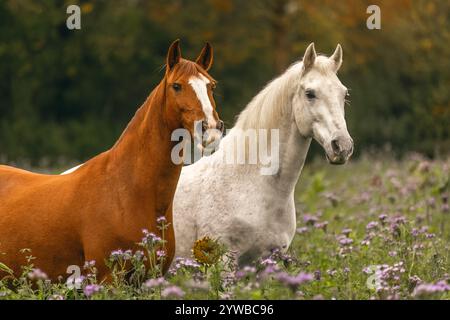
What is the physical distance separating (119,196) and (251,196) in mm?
1212

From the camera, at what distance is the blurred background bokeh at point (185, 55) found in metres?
21.9

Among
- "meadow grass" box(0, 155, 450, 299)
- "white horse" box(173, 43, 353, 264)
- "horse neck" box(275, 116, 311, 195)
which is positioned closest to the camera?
"meadow grass" box(0, 155, 450, 299)

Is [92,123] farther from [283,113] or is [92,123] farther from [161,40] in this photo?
[283,113]

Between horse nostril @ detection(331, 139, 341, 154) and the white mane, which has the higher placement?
the white mane

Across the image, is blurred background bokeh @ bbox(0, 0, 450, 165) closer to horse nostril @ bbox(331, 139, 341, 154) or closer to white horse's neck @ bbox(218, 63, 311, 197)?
white horse's neck @ bbox(218, 63, 311, 197)

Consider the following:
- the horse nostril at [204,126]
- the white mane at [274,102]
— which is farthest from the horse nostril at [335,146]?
the horse nostril at [204,126]

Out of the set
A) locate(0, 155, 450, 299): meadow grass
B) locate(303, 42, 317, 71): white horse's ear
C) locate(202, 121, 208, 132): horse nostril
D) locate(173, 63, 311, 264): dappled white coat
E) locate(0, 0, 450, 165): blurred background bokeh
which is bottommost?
locate(0, 155, 450, 299): meadow grass

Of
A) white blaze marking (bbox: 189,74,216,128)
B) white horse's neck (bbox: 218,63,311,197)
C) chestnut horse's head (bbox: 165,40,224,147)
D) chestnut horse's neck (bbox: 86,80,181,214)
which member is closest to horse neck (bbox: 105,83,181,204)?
chestnut horse's neck (bbox: 86,80,181,214)

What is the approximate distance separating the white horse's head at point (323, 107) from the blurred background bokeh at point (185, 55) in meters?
14.0

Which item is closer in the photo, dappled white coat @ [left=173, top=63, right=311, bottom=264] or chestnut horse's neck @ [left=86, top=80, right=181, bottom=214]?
chestnut horse's neck @ [left=86, top=80, right=181, bottom=214]

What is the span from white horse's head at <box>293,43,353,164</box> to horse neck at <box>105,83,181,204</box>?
1.14 meters

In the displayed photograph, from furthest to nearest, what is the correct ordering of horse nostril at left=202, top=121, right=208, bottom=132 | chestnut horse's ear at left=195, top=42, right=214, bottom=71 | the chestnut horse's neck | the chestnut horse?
chestnut horse's ear at left=195, top=42, right=214, bottom=71
the chestnut horse's neck
the chestnut horse
horse nostril at left=202, top=121, right=208, bottom=132

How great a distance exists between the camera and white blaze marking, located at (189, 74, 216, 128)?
5.36 m

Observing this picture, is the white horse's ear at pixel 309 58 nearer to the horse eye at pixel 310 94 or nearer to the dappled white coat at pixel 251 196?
the dappled white coat at pixel 251 196
